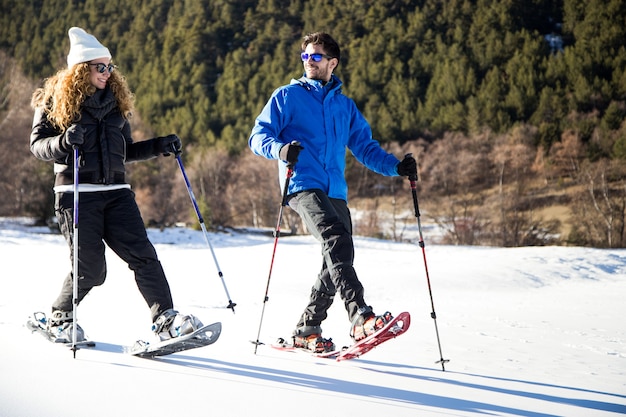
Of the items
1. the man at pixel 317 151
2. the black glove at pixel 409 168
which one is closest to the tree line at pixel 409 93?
the man at pixel 317 151

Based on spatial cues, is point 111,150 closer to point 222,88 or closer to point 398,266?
point 398,266

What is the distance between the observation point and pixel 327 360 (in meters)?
3.74

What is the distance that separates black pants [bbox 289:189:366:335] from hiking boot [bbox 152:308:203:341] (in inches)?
31.7

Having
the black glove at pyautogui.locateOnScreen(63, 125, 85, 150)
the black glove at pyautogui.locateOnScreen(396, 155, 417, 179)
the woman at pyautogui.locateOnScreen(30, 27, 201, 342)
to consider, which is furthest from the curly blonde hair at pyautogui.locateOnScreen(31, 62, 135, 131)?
the black glove at pyautogui.locateOnScreen(396, 155, 417, 179)

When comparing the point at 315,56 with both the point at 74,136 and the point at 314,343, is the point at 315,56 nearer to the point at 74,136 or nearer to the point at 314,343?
the point at 74,136

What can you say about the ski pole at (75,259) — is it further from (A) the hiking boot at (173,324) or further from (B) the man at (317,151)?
(B) the man at (317,151)

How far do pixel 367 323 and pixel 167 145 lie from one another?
154 centimetres

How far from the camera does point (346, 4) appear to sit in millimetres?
99250

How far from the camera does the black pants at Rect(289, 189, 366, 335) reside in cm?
355

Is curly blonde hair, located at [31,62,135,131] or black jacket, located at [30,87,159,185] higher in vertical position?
curly blonde hair, located at [31,62,135,131]

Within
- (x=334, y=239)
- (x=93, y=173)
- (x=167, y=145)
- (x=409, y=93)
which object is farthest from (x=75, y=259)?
(x=409, y=93)

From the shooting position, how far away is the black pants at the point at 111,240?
356cm

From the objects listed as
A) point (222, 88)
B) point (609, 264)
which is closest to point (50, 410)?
point (609, 264)

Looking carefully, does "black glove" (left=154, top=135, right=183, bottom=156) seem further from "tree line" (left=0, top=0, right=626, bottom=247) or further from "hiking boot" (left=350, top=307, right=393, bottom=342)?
"tree line" (left=0, top=0, right=626, bottom=247)
